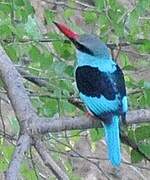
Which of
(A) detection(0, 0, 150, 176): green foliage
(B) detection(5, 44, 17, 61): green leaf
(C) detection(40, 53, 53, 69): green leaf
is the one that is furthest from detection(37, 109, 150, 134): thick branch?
(B) detection(5, 44, 17, 61): green leaf

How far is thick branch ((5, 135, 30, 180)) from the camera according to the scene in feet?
5.68

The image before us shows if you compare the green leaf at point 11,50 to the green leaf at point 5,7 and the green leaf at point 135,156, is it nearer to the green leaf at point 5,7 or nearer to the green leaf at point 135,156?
the green leaf at point 5,7

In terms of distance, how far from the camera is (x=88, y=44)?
2.44 meters

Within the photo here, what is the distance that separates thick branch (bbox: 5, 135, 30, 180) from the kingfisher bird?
352 millimetres

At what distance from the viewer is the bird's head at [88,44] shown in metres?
2.42

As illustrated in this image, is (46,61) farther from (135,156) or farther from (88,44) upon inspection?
(135,156)

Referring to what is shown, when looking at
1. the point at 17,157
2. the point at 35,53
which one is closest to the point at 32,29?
the point at 35,53

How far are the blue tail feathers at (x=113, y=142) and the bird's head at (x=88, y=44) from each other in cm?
38

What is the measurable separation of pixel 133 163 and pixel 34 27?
59 centimetres

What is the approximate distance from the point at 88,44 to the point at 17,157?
76cm

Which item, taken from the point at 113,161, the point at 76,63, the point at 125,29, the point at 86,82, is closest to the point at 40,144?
the point at 113,161

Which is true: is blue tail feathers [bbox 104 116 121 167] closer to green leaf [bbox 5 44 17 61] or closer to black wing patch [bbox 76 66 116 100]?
black wing patch [bbox 76 66 116 100]

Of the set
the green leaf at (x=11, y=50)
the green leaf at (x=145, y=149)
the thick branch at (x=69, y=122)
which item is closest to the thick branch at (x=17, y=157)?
the thick branch at (x=69, y=122)

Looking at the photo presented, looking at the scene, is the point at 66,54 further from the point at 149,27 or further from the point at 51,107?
the point at 149,27
